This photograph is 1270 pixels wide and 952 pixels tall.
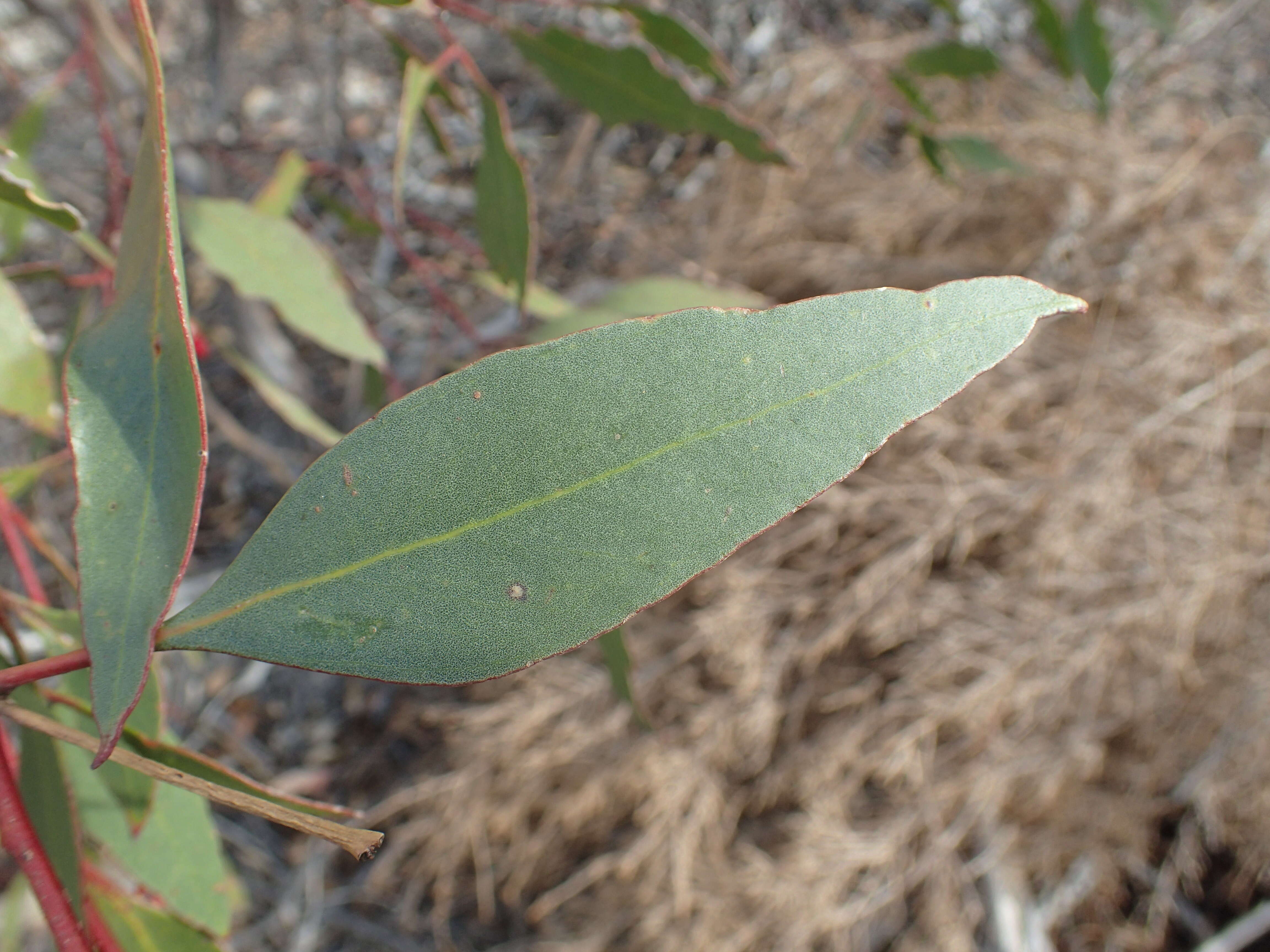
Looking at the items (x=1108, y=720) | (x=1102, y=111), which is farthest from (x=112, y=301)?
(x=1108, y=720)

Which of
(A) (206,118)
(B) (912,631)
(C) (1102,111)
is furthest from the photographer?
(B) (912,631)

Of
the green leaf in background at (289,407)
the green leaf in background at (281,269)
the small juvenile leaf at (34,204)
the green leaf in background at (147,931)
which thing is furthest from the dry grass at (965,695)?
the small juvenile leaf at (34,204)

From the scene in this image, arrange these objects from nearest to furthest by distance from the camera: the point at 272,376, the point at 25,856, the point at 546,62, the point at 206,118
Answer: the point at 25,856 < the point at 546,62 < the point at 206,118 < the point at 272,376

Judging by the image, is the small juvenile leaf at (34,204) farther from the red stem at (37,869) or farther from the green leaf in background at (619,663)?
the green leaf in background at (619,663)

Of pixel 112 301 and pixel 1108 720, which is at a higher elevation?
pixel 112 301

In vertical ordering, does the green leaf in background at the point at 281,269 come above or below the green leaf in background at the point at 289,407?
above

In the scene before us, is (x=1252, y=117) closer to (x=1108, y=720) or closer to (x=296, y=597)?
(x=1108, y=720)
